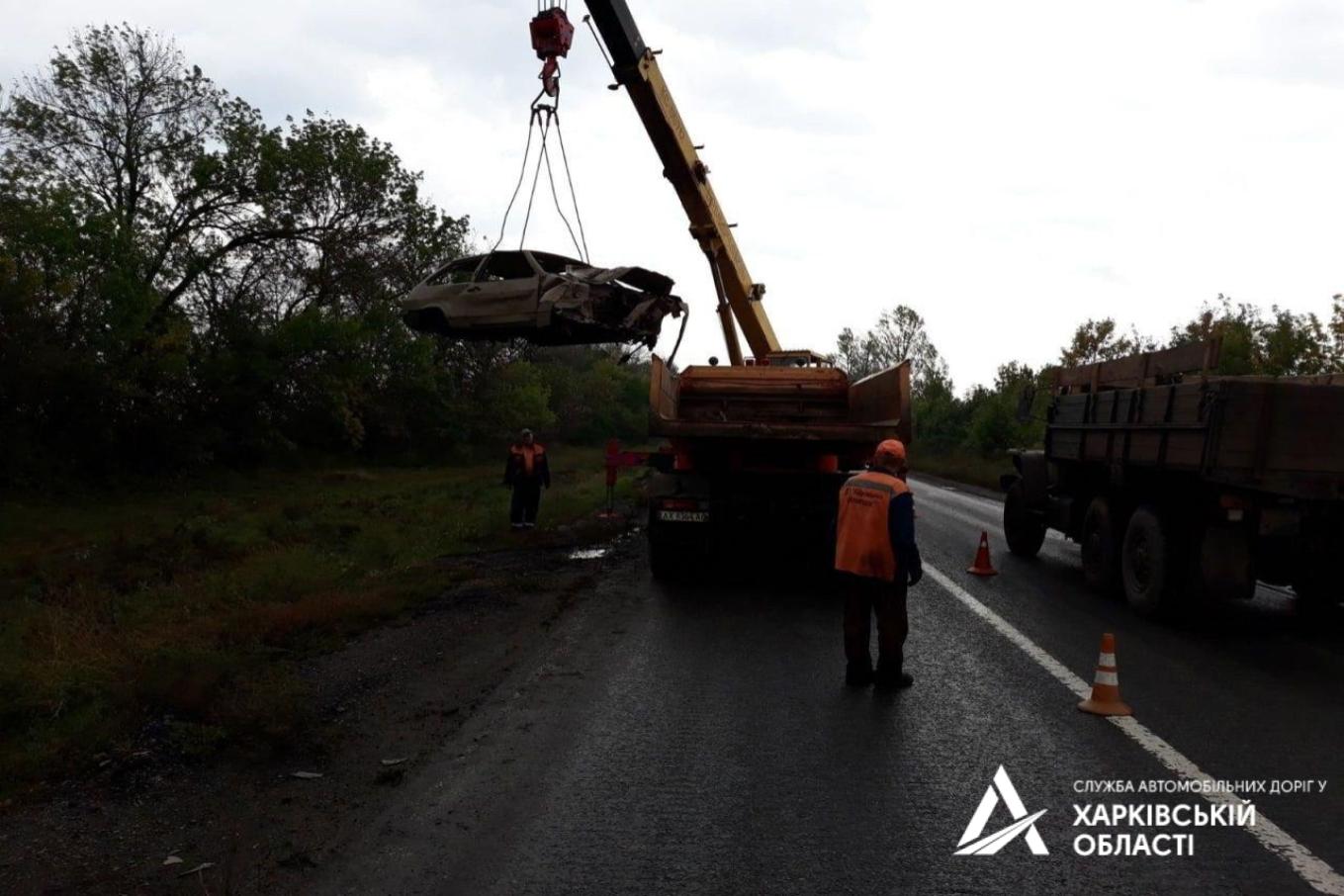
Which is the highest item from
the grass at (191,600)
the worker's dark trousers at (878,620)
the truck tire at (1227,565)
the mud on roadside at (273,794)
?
the truck tire at (1227,565)

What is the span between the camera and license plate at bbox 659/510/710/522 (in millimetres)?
10891

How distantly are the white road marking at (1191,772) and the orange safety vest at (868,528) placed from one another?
150cm

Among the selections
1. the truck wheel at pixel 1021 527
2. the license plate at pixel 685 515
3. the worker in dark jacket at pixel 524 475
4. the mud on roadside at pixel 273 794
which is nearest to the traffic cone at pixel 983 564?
the truck wheel at pixel 1021 527

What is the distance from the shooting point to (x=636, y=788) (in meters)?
4.88

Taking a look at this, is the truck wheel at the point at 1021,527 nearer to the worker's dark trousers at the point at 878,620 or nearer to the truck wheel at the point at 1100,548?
the truck wheel at the point at 1100,548

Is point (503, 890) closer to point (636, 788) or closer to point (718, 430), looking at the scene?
point (636, 788)

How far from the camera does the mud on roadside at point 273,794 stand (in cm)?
400

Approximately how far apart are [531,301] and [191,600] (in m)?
4.74

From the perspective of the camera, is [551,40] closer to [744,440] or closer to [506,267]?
[506,267]

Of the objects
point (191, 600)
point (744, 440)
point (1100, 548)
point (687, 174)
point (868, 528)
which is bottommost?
point (191, 600)

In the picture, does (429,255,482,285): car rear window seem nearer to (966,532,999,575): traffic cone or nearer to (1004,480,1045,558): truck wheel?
(966,532,999,575): traffic cone

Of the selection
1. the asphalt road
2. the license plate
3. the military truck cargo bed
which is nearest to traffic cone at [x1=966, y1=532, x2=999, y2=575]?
the asphalt road

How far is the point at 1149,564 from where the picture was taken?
30.8 feet

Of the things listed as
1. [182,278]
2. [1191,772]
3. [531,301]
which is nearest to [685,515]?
[531,301]
